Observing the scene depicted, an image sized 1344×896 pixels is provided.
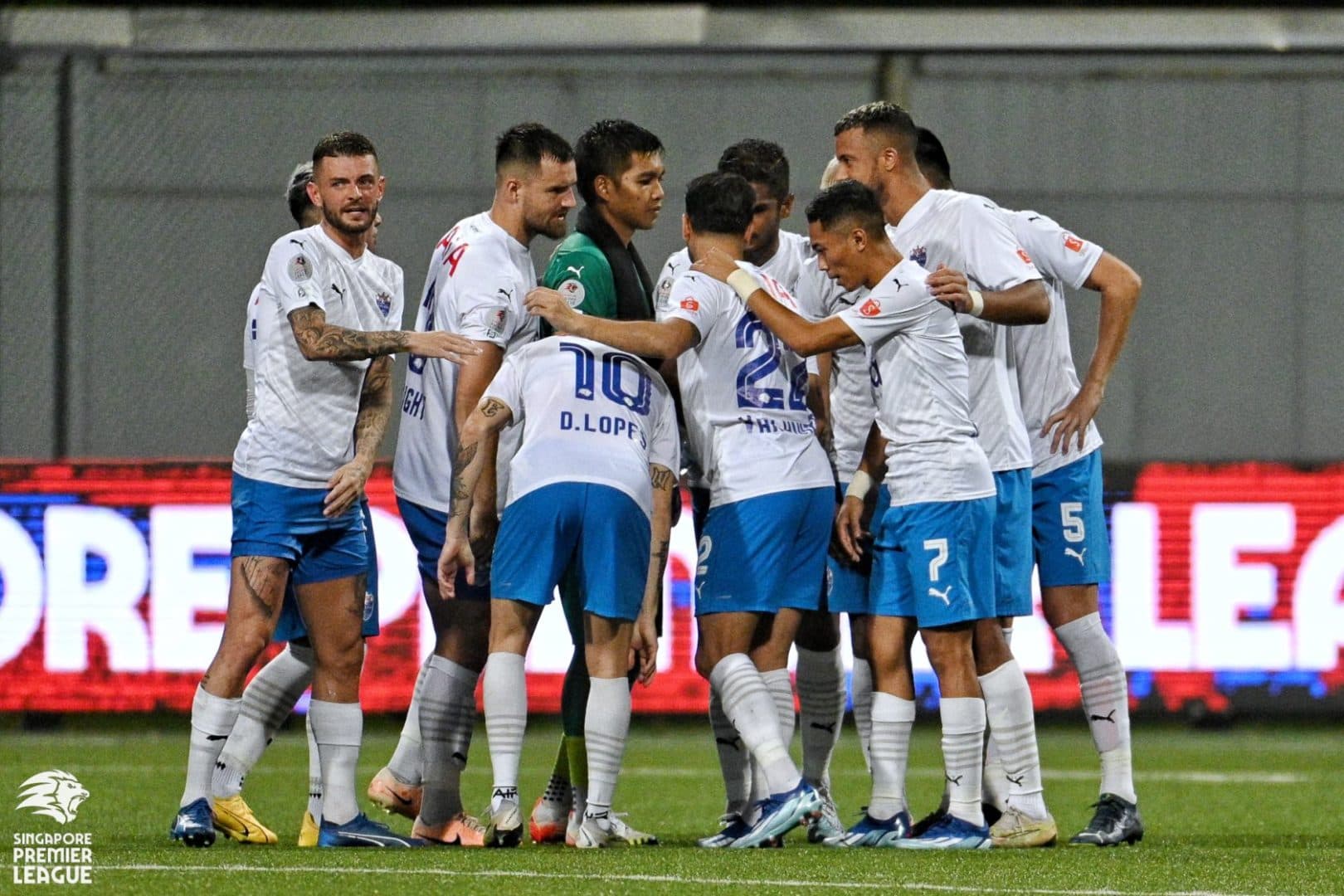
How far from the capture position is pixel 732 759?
708 centimetres

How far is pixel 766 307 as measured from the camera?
21.3ft

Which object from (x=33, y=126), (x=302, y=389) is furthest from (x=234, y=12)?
(x=302, y=389)

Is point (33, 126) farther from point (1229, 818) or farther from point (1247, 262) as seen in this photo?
point (1229, 818)

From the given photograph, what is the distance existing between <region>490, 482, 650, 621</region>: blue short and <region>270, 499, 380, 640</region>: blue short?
678 mm

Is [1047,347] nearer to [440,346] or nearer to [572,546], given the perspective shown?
[572,546]

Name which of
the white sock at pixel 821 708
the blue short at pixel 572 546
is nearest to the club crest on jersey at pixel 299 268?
the blue short at pixel 572 546

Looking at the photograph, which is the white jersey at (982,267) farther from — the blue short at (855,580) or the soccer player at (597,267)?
the soccer player at (597,267)

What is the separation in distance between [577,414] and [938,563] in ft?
3.93

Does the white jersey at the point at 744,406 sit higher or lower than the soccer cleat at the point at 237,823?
higher

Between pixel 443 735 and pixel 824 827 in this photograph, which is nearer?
pixel 443 735

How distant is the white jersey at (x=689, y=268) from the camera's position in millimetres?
6695

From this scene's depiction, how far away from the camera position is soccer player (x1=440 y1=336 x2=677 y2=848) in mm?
6379

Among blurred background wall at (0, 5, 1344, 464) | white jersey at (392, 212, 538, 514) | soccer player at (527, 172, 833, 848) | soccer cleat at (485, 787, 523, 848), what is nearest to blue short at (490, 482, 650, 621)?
soccer player at (527, 172, 833, 848)

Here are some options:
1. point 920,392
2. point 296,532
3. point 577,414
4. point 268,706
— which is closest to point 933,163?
point 920,392
